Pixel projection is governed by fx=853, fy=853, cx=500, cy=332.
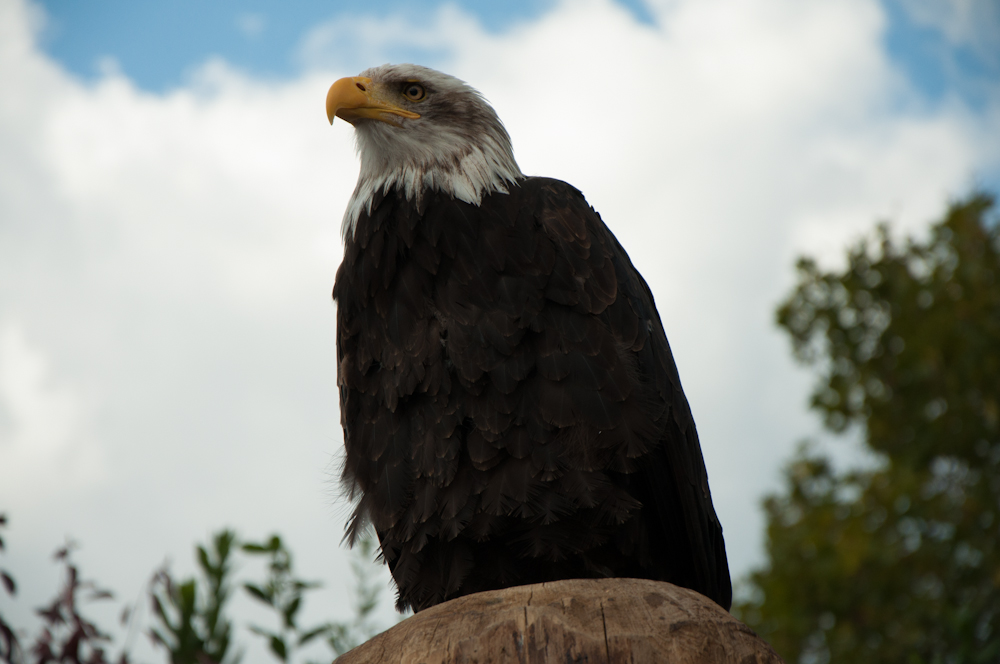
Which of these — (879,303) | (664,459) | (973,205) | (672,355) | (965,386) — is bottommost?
(664,459)

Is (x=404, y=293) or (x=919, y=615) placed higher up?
(x=404, y=293)

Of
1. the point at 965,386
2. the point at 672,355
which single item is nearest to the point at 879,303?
→ the point at 965,386

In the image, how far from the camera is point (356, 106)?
424 centimetres

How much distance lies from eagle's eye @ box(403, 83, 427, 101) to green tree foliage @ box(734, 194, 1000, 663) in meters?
10.1

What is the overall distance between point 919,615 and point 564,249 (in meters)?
11.5

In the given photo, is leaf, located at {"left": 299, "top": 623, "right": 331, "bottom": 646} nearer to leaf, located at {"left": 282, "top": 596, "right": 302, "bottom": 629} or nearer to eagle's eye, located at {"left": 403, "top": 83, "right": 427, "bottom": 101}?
leaf, located at {"left": 282, "top": 596, "right": 302, "bottom": 629}

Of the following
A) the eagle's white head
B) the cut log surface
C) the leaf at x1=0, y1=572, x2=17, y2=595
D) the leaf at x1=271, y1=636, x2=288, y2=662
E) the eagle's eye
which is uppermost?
the eagle's eye

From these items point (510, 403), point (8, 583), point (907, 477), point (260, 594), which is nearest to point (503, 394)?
point (510, 403)

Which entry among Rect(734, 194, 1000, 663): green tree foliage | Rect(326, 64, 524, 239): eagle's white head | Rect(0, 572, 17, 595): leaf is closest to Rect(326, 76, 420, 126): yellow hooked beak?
Rect(326, 64, 524, 239): eagle's white head

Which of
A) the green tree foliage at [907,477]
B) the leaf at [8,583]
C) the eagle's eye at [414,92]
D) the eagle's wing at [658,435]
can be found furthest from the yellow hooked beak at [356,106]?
the green tree foliage at [907,477]

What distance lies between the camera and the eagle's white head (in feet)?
13.1

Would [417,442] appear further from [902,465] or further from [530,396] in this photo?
[902,465]

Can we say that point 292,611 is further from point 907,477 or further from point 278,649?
point 907,477

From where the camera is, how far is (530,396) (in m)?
3.45
